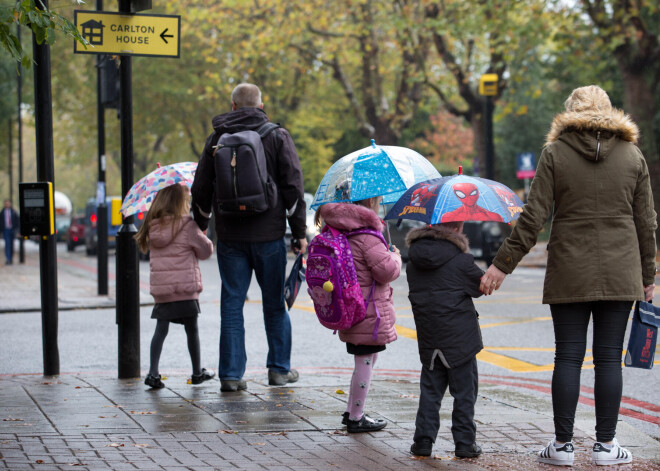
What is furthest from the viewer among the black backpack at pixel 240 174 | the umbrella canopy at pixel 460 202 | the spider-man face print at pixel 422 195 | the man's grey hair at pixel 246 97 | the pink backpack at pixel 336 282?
the man's grey hair at pixel 246 97

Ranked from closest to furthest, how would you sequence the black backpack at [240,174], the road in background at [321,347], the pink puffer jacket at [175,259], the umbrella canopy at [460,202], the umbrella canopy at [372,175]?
the umbrella canopy at [460,202]
the umbrella canopy at [372,175]
the black backpack at [240,174]
the pink puffer jacket at [175,259]
the road in background at [321,347]

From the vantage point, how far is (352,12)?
30078mm

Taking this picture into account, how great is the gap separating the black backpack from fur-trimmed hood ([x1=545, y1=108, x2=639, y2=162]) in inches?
86.3

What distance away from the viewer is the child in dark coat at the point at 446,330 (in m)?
4.96

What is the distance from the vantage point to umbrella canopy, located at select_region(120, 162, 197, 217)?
23.6 feet

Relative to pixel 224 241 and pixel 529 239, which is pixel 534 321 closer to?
pixel 224 241

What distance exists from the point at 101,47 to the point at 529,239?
3.88 meters

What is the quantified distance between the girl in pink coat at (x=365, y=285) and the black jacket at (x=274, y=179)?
1.19 metres

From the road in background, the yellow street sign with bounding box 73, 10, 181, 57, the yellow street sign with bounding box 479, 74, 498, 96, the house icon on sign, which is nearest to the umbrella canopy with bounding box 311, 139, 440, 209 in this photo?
the road in background

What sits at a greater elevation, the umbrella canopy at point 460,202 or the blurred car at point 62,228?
the umbrella canopy at point 460,202

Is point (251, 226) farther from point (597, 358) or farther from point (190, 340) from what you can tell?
point (597, 358)

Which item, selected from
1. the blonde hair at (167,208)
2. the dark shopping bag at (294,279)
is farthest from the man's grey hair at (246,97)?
the dark shopping bag at (294,279)

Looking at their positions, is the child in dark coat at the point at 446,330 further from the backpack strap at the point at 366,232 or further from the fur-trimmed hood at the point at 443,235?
the backpack strap at the point at 366,232

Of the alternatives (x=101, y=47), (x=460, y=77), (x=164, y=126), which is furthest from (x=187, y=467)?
(x=164, y=126)
